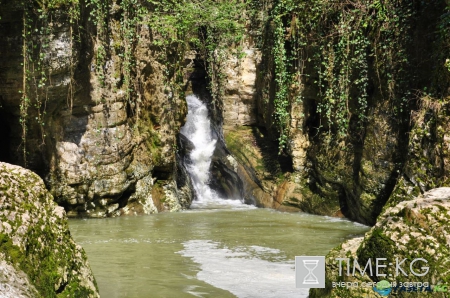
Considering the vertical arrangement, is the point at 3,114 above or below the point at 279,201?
above

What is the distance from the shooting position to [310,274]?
4.75 m

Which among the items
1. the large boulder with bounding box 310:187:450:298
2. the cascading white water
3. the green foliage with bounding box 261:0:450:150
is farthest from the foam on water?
the cascading white water

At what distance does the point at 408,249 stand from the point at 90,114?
8.75 metres

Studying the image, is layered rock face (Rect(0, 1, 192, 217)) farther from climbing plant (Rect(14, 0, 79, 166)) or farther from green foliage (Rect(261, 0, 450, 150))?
green foliage (Rect(261, 0, 450, 150))

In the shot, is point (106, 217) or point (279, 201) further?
point (279, 201)

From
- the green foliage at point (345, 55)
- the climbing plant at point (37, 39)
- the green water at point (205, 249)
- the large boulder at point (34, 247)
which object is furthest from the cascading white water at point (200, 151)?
the large boulder at point (34, 247)

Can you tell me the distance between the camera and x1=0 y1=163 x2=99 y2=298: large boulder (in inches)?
125

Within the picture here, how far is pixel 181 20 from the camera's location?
11875mm

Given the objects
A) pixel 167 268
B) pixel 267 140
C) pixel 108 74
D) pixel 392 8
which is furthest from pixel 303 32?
pixel 167 268

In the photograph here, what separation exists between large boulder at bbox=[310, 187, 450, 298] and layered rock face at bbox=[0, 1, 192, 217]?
24.8 ft

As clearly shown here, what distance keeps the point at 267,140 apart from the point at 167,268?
26.8 ft

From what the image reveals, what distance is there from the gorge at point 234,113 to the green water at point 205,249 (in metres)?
0.08

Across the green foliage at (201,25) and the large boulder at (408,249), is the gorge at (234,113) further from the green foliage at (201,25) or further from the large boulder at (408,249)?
the large boulder at (408,249)

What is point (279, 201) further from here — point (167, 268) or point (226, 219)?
point (167, 268)
